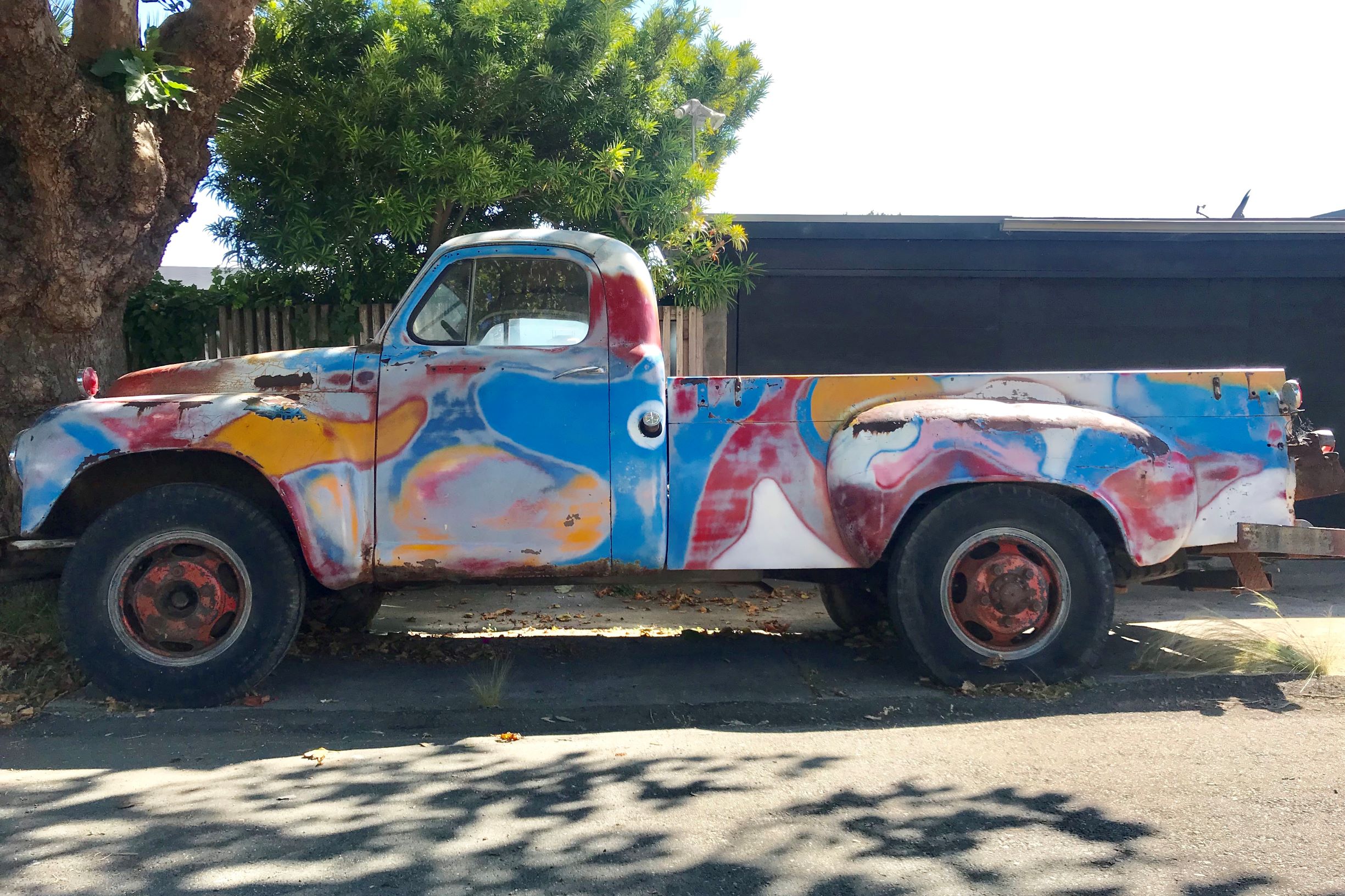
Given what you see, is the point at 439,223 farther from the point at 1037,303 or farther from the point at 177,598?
the point at 1037,303

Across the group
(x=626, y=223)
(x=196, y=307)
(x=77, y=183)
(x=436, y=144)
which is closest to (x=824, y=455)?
(x=626, y=223)

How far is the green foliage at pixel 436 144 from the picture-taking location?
7.38 metres

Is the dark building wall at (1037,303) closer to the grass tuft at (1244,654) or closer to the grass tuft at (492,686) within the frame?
the grass tuft at (1244,654)

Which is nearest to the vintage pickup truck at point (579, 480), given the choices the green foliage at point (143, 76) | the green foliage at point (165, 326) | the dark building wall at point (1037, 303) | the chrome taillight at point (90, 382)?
the chrome taillight at point (90, 382)

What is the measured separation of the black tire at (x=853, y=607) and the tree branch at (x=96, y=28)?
521 centimetres

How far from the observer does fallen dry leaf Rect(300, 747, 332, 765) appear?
3.94 m

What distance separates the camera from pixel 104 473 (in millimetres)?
4758

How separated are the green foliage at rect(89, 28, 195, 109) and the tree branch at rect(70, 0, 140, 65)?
0.11 metres

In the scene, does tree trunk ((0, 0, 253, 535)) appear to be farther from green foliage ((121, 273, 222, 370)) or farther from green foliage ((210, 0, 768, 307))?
green foliage ((121, 273, 222, 370))

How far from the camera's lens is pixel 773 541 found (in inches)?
189

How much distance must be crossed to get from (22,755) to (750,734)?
303cm

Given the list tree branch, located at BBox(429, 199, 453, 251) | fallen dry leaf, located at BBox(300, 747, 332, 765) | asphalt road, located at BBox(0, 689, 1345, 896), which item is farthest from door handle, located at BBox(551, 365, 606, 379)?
tree branch, located at BBox(429, 199, 453, 251)

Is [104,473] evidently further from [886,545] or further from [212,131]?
[886,545]

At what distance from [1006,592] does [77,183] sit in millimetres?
5576
